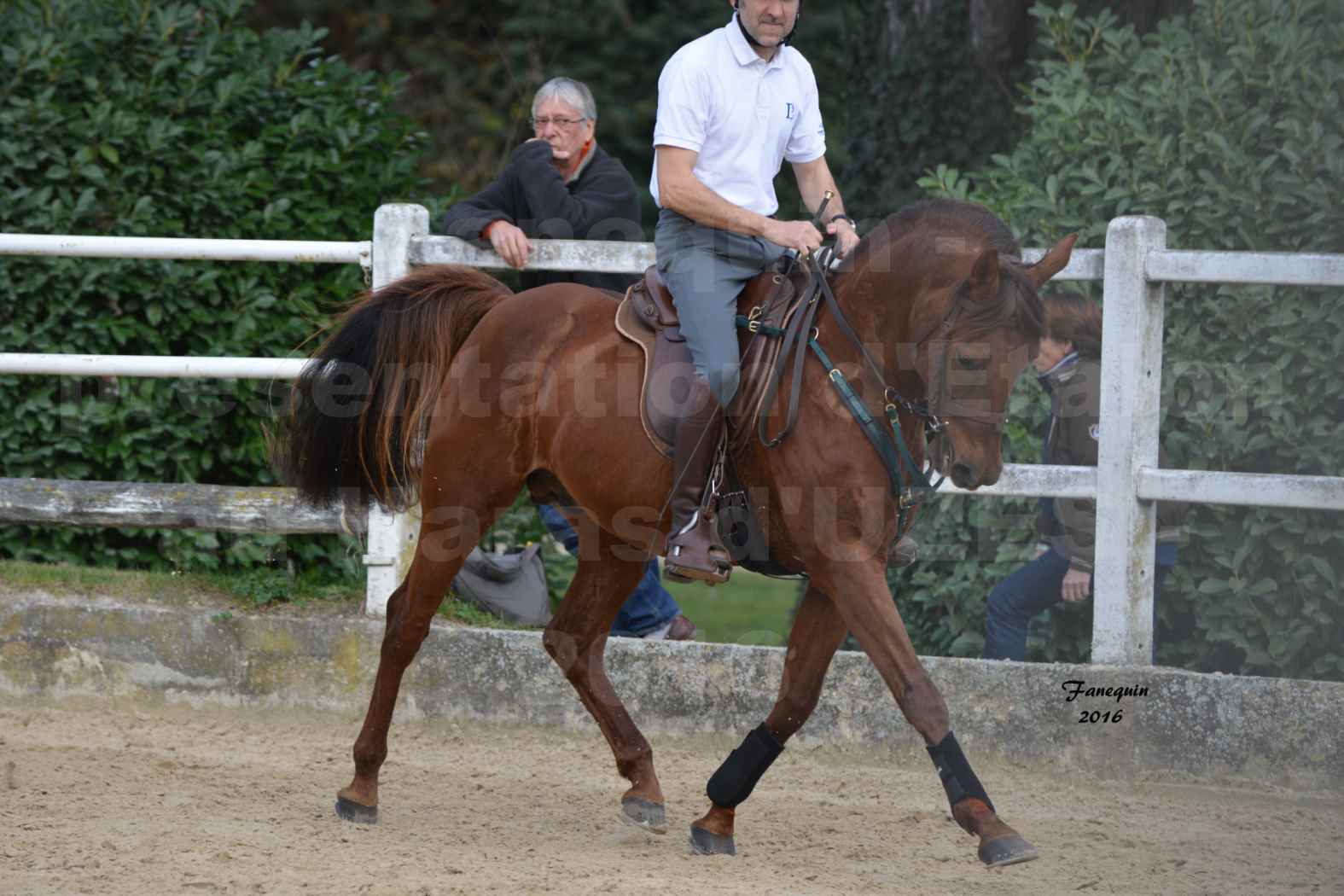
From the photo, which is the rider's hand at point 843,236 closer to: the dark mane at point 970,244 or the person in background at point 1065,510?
the dark mane at point 970,244

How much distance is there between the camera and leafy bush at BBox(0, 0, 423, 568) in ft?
24.1

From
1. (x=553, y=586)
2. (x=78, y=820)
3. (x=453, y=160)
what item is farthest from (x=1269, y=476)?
(x=453, y=160)

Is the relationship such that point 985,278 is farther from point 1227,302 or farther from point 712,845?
point 1227,302

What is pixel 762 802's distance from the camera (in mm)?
5641

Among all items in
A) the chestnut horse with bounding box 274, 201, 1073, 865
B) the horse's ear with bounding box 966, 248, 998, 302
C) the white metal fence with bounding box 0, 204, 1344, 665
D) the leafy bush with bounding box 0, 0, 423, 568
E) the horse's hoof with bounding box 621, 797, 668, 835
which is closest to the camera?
the horse's ear with bounding box 966, 248, 998, 302

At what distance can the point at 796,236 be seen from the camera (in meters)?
4.68

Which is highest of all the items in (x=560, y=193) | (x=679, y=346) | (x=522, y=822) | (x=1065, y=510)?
(x=560, y=193)

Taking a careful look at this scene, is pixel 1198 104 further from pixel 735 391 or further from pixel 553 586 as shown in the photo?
pixel 553 586

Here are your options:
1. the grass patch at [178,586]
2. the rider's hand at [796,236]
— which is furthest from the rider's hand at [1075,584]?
the grass patch at [178,586]

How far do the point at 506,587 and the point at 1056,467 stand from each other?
255cm

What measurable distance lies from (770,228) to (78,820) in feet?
9.70

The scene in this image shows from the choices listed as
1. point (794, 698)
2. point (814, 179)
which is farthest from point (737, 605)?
point (794, 698)

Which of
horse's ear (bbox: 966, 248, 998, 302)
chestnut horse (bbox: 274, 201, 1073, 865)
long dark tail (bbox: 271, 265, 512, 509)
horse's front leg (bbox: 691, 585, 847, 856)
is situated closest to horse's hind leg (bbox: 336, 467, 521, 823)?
chestnut horse (bbox: 274, 201, 1073, 865)

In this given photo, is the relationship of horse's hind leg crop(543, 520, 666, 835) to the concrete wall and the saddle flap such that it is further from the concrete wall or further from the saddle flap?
the saddle flap
